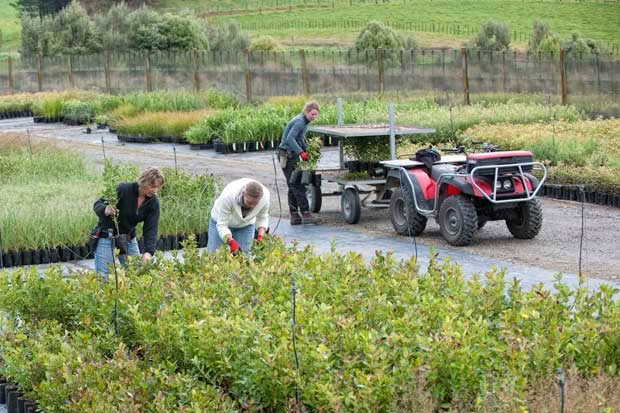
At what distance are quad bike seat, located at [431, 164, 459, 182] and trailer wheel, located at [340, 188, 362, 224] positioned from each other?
1517 millimetres

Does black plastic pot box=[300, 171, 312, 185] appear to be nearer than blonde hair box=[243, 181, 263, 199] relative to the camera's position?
No

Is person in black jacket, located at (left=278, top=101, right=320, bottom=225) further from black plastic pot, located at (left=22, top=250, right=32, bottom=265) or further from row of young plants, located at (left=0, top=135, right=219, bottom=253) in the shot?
black plastic pot, located at (left=22, top=250, right=32, bottom=265)

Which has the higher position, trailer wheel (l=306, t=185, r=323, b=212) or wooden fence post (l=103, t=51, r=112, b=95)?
wooden fence post (l=103, t=51, r=112, b=95)

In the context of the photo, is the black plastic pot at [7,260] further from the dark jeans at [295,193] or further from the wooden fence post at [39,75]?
the wooden fence post at [39,75]

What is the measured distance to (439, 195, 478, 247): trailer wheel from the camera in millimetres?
12969

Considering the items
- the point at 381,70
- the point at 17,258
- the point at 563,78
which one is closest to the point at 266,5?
the point at 381,70

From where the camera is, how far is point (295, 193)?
15.2m

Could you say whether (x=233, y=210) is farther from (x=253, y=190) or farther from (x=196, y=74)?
(x=196, y=74)

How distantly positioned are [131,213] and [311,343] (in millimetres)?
3417

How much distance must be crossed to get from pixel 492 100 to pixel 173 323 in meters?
24.9

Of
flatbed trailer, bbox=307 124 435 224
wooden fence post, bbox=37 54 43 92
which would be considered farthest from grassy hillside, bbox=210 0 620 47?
flatbed trailer, bbox=307 124 435 224

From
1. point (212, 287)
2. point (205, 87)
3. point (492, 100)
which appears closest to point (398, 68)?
point (492, 100)

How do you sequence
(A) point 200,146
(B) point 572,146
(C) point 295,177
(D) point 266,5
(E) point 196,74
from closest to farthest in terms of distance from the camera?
(C) point 295,177 → (B) point 572,146 → (A) point 200,146 → (E) point 196,74 → (D) point 266,5

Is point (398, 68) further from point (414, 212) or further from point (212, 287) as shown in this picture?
point (212, 287)
